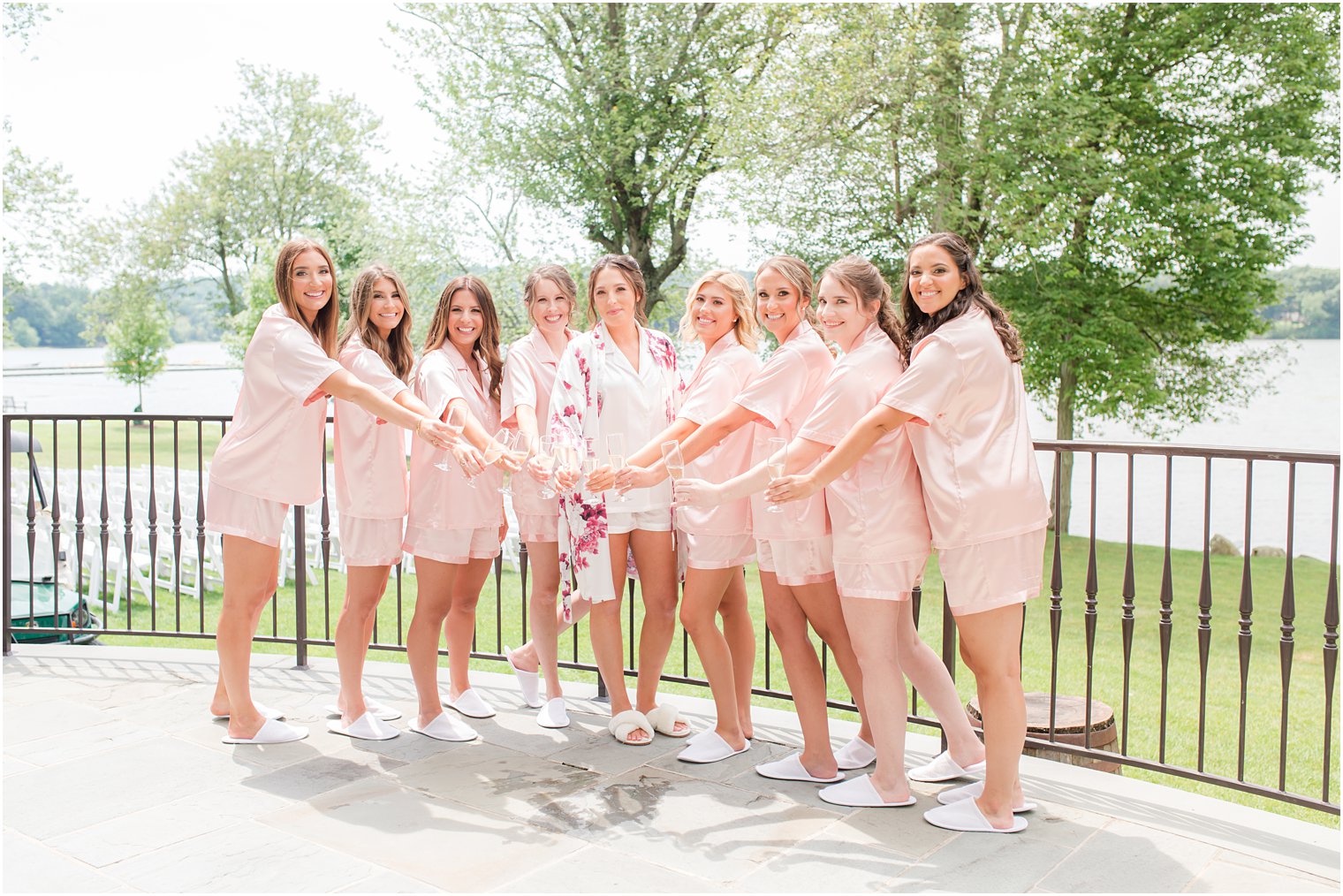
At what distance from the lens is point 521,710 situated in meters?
3.88

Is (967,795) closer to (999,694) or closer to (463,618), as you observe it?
(999,694)

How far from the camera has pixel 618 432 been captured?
11.1 feet

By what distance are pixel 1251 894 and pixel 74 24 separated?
23729mm

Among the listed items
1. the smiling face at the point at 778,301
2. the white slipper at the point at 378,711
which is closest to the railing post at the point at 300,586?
the white slipper at the point at 378,711

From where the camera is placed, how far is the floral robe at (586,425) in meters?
3.37

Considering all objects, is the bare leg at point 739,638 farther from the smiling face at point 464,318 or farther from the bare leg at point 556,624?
the smiling face at point 464,318

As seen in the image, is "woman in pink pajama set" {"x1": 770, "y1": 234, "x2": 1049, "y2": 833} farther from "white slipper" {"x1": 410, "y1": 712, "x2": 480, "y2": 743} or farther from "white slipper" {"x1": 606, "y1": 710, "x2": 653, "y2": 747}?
"white slipper" {"x1": 410, "y1": 712, "x2": 480, "y2": 743}

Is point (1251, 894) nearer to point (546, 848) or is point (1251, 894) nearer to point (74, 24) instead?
point (546, 848)

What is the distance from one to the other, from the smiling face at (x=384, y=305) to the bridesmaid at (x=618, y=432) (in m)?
0.59

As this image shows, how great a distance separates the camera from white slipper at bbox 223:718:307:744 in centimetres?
348

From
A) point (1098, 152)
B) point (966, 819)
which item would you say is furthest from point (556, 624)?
point (1098, 152)

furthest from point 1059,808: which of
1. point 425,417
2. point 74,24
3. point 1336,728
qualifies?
point 74,24

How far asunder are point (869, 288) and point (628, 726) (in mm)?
1682

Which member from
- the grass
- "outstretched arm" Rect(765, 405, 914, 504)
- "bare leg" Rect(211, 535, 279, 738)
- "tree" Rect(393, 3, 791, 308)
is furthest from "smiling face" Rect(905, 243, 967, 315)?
"tree" Rect(393, 3, 791, 308)
